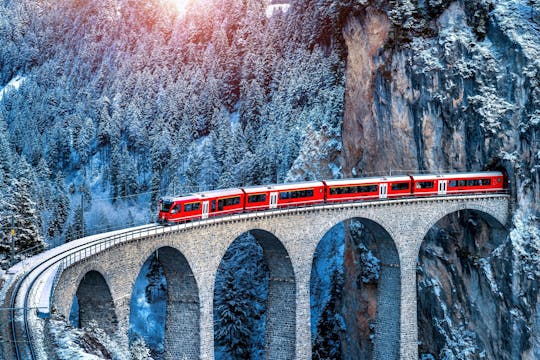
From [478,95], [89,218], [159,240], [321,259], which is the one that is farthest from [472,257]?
[89,218]

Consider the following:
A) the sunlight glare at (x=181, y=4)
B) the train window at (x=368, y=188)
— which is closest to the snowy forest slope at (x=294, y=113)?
the sunlight glare at (x=181, y=4)

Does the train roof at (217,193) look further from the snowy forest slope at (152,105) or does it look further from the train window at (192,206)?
the snowy forest slope at (152,105)

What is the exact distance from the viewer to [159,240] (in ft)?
130

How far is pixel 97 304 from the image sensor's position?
3706 centimetres

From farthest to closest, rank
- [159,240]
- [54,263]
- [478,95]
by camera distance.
→ [478,95] < [159,240] < [54,263]

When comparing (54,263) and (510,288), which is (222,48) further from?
(54,263)

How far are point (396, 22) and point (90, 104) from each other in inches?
3698

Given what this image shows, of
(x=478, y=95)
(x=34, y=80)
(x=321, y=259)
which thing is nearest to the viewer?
(x=478, y=95)

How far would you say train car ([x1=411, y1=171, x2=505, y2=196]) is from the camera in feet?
168

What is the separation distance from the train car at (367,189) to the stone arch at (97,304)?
738 inches

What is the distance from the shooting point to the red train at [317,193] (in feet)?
140

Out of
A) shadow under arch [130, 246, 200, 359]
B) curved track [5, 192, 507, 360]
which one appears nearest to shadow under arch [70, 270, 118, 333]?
curved track [5, 192, 507, 360]

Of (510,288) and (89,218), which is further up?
(89,218)

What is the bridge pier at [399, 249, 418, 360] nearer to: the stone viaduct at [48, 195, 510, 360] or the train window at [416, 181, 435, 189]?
the stone viaduct at [48, 195, 510, 360]
